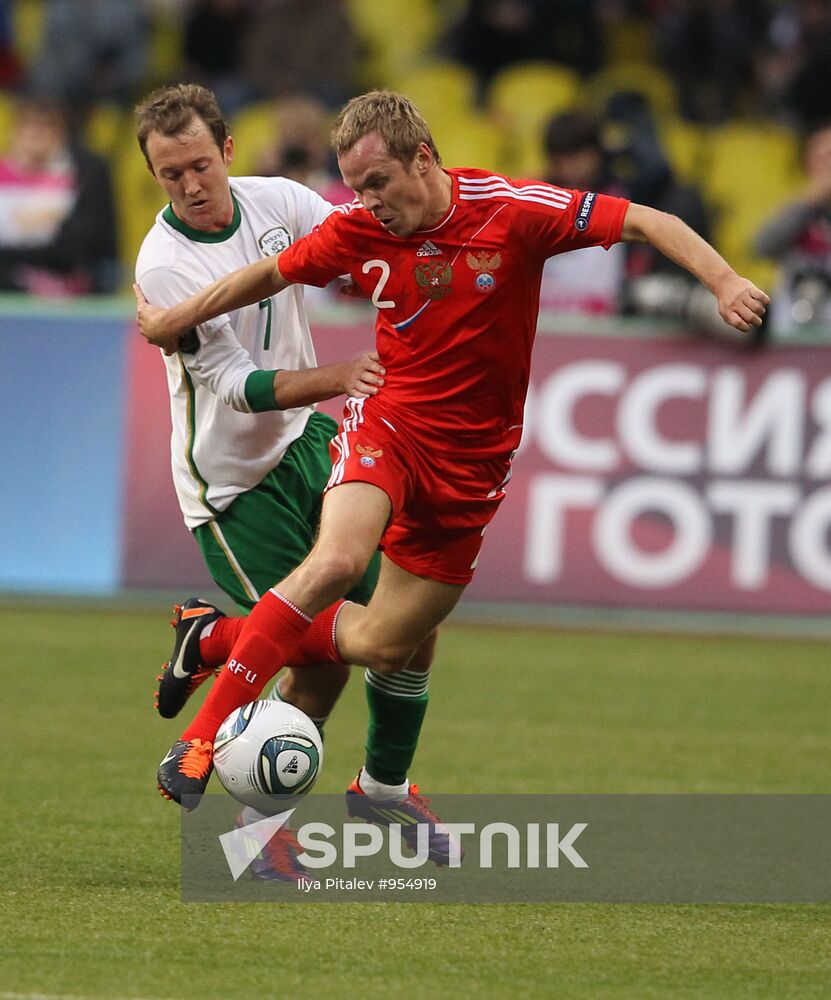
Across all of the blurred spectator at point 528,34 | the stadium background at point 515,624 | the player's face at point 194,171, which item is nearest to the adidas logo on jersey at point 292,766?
the stadium background at point 515,624

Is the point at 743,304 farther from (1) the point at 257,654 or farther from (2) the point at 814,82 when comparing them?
(2) the point at 814,82

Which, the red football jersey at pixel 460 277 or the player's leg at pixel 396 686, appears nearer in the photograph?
the red football jersey at pixel 460 277

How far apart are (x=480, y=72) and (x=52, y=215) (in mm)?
4416

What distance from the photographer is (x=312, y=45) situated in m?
13.6

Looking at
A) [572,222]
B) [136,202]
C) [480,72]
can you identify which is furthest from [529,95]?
[572,222]

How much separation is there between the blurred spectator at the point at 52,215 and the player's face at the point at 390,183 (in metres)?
6.43

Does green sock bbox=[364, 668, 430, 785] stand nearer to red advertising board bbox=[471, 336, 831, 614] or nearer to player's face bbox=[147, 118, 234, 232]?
player's face bbox=[147, 118, 234, 232]

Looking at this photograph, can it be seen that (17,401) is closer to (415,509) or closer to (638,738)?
(638,738)

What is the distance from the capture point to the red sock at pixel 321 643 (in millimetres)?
5125

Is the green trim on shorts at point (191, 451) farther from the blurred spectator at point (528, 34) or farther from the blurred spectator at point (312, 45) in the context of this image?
the blurred spectator at point (528, 34)

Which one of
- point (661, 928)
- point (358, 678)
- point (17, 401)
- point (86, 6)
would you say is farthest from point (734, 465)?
point (86, 6)

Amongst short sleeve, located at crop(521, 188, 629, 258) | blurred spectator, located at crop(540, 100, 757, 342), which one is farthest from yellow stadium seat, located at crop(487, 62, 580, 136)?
short sleeve, located at crop(521, 188, 629, 258)

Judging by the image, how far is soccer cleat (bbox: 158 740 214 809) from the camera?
446cm

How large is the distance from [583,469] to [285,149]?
2413 mm
